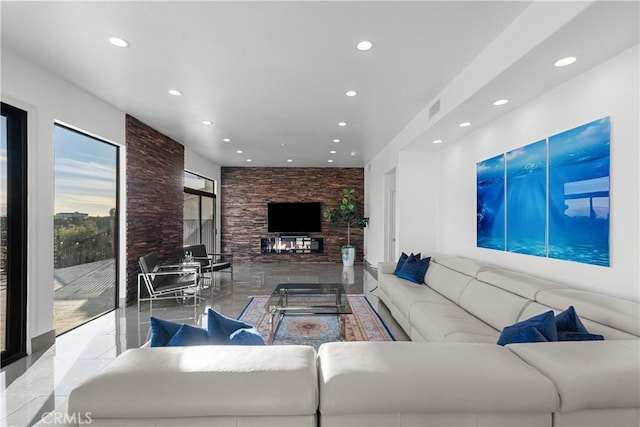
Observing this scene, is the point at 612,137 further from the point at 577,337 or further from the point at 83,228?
the point at 83,228

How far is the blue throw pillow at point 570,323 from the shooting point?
178cm

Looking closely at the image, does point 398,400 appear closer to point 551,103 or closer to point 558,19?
point 558,19

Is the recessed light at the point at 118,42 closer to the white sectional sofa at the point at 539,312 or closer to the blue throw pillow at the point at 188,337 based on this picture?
the blue throw pillow at the point at 188,337

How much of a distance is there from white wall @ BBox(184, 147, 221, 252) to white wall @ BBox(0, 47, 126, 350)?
3.47m

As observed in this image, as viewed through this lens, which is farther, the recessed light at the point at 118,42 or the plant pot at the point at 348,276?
the plant pot at the point at 348,276

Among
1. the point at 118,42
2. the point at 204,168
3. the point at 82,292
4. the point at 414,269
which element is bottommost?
the point at 82,292

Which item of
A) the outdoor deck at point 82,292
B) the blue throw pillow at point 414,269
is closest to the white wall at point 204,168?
the outdoor deck at point 82,292

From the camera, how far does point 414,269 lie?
4.27 meters

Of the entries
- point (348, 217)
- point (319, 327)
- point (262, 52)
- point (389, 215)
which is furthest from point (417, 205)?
point (262, 52)

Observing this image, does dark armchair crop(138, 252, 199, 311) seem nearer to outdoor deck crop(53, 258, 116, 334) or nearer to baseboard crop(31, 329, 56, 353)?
outdoor deck crop(53, 258, 116, 334)

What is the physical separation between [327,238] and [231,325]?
746 centimetres

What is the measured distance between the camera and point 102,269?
4.26 meters

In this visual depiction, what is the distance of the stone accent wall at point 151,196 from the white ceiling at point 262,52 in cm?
55

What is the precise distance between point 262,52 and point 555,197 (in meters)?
2.93
